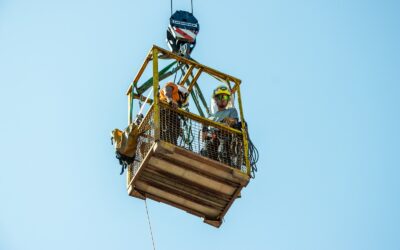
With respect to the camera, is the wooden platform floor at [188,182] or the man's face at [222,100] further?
the man's face at [222,100]

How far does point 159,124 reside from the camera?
2311cm

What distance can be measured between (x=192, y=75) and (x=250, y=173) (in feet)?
9.15

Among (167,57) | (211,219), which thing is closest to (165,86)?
(167,57)

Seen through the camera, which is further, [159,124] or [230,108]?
[230,108]

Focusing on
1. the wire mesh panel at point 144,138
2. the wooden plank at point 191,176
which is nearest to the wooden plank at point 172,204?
the wire mesh panel at point 144,138

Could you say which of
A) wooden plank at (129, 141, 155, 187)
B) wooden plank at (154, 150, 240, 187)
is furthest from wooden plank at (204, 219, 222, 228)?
wooden plank at (129, 141, 155, 187)

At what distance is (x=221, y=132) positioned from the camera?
78.5ft

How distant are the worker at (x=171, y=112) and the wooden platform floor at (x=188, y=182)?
0.34 meters

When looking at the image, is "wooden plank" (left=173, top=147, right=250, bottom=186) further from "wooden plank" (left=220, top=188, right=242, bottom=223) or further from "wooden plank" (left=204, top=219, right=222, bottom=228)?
"wooden plank" (left=204, top=219, right=222, bottom=228)

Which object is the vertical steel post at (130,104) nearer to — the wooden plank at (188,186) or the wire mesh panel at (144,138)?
the wire mesh panel at (144,138)

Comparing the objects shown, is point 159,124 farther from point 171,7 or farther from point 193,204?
point 171,7

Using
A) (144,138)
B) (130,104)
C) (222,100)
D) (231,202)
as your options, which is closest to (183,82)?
(222,100)

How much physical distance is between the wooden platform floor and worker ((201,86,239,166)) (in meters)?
0.26

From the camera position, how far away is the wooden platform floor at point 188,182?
76.0 feet
